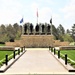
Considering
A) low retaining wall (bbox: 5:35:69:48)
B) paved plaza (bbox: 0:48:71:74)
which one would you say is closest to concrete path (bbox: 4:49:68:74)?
paved plaza (bbox: 0:48:71:74)

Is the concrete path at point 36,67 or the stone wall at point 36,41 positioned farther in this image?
the stone wall at point 36,41

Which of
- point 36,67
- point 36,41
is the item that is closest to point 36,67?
point 36,67

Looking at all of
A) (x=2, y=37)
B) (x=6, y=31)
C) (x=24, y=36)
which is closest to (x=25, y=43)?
(x=24, y=36)

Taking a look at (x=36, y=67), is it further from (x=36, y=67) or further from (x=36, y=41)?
(x=36, y=41)

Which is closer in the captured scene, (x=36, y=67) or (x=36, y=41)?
(x=36, y=67)

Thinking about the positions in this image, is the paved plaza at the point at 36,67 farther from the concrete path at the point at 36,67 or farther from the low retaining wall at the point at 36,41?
the low retaining wall at the point at 36,41

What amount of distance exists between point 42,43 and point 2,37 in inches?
1240

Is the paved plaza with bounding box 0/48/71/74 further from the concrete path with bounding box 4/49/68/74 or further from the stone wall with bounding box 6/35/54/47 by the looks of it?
the stone wall with bounding box 6/35/54/47

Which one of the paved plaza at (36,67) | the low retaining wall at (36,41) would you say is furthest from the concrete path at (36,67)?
the low retaining wall at (36,41)

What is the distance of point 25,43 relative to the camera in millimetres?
44562

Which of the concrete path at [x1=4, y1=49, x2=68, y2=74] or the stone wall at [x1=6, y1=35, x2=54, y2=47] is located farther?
the stone wall at [x1=6, y1=35, x2=54, y2=47]

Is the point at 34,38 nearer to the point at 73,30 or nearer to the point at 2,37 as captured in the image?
the point at 2,37

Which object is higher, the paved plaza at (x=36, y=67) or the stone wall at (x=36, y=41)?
the stone wall at (x=36, y=41)

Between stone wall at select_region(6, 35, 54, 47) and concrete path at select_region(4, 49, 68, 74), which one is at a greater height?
stone wall at select_region(6, 35, 54, 47)
